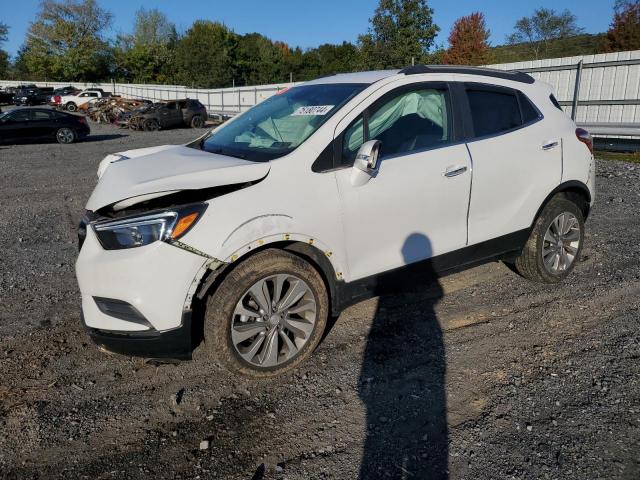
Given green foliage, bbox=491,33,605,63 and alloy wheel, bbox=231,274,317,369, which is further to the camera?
green foliage, bbox=491,33,605,63

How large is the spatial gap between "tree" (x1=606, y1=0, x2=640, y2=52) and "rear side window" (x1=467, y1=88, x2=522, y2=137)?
39.1 meters

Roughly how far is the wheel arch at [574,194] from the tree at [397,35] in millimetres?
21731

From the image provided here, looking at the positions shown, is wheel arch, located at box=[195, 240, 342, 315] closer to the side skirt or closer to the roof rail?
the side skirt

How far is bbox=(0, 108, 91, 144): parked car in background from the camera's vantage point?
63.5 ft

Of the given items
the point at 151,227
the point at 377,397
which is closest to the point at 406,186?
the point at 377,397

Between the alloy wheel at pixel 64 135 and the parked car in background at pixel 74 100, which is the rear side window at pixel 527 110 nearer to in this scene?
the alloy wheel at pixel 64 135

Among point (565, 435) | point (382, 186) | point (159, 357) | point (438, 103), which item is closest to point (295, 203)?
point (382, 186)

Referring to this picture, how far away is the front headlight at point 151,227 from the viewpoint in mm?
2877

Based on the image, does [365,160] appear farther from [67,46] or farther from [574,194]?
[67,46]

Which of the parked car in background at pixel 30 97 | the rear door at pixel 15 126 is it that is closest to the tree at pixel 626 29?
the rear door at pixel 15 126

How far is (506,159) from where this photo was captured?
4.14 meters

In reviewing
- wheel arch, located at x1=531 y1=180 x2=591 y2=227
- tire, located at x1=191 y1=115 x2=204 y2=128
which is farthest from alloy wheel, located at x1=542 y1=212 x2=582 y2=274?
tire, located at x1=191 y1=115 x2=204 y2=128

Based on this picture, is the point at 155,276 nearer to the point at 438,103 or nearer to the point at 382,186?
the point at 382,186

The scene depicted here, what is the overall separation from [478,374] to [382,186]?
139 centimetres
